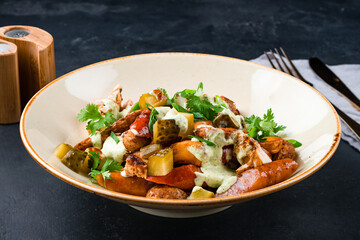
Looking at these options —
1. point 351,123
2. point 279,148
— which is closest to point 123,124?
point 279,148

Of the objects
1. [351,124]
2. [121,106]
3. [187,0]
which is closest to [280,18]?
[187,0]

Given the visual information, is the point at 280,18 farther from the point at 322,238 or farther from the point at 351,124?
the point at 322,238

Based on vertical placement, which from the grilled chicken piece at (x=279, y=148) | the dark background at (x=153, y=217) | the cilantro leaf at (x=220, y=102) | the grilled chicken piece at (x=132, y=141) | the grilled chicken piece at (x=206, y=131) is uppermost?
the grilled chicken piece at (x=206, y=131)

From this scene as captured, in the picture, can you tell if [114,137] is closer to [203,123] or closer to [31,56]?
[203,123]

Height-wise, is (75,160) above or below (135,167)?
below

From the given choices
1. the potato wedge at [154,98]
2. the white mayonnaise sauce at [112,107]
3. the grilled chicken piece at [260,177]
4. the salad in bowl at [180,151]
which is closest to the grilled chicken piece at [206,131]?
the salad in bowl at [180,151]

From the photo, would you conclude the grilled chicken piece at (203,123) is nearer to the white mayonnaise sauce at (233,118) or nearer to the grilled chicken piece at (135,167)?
the white mayonnaise sauce at (233,118)
